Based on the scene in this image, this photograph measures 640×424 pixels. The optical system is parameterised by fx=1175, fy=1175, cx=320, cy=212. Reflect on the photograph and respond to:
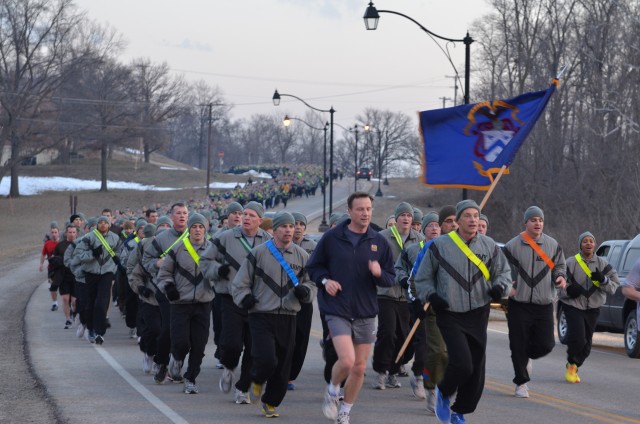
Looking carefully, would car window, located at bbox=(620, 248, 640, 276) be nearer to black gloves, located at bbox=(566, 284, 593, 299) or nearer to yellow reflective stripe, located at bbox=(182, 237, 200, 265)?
black gloves, located at bbox=(566, 284, 593, 299)

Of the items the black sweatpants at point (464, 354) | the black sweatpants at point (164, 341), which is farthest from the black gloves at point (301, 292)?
the black sweatpants at point (164, 341)

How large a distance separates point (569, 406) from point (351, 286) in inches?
117

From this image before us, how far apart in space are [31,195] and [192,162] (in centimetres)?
10866

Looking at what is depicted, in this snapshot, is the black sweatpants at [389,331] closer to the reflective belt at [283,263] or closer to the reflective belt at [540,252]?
the reflective belt at [540,252]

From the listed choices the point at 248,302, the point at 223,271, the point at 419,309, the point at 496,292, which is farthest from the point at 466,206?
the point at 223,271

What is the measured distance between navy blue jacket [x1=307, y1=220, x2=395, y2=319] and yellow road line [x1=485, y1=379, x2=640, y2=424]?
2468mm

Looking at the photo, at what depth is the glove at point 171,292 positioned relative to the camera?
12.4 m

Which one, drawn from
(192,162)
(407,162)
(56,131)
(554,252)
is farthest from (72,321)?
(192,162)

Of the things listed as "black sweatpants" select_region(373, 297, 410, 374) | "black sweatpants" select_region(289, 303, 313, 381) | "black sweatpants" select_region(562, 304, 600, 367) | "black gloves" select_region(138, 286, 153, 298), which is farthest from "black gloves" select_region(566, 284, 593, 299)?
"black gloves" select_region(138, 286, 153, 298)

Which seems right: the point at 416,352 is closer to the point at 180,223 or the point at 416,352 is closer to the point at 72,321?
the point at 180,223

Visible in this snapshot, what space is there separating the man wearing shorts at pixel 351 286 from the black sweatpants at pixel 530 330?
9.19ft

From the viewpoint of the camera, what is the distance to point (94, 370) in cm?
1415

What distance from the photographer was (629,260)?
61.2 feet

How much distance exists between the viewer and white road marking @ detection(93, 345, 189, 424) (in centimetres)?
1040
